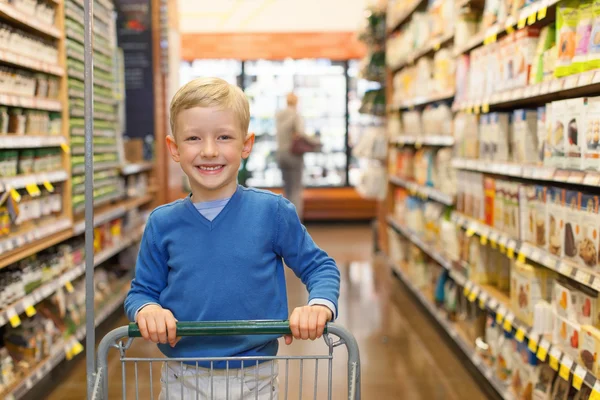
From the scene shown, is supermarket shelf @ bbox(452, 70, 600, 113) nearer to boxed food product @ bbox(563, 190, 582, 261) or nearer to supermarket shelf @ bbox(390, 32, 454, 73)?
boxed food product @ bbox(563, 190, 582, 261)

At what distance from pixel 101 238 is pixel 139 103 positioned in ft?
5.69

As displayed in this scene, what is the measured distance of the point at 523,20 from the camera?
329 cm

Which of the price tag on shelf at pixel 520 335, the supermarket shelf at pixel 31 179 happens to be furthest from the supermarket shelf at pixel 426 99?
the supermarket shelf at pixel 31 179

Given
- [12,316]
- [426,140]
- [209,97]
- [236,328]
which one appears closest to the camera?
[236,328]

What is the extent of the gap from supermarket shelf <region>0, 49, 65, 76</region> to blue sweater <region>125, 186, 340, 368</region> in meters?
1.88

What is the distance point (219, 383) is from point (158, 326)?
30 centimetres

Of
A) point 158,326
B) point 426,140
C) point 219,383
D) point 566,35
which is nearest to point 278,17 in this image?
point 426,140

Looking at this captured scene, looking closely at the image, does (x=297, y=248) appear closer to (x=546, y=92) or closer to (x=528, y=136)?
(x=546, y=92)

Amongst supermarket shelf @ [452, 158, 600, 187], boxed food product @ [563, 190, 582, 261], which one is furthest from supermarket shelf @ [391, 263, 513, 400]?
supermarket shelf @ [452, 158, 600, 187]

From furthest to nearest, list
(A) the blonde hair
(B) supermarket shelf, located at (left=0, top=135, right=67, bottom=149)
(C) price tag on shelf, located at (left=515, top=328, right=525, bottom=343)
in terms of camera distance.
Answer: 1. (B) supermarket shelf, located at (left=0, top=135, right=67, bottom=149)
2. (C) price tag on shelf, located at (left=515, top=328, right=525, bottom=343)
3. (A) the blonde hair

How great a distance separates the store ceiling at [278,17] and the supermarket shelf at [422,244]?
5.36 metres

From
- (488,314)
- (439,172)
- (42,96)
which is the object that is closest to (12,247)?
(42,96)

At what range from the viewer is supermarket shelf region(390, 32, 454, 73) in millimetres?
5034

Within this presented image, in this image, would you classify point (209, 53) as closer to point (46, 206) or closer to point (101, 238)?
point (101, 238)
